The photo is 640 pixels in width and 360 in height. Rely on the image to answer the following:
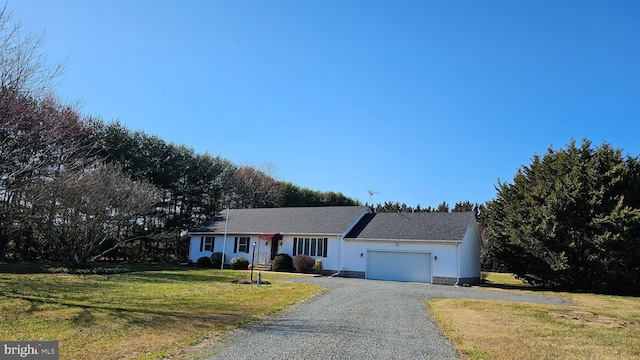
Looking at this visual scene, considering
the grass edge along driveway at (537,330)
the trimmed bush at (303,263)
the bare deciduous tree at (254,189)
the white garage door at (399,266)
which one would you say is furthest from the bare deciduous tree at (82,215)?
the bare deciduous tree at (254,189)

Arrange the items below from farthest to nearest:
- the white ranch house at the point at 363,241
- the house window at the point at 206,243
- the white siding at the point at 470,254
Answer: the house window at the point at 206,243 < the white ranch house at the point at 363,241 < the white siding at the point at 470,254

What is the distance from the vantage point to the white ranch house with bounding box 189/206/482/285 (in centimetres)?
2514

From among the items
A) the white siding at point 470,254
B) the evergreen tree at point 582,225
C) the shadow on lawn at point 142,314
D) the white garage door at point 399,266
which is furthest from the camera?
the white garage door at point 399,266

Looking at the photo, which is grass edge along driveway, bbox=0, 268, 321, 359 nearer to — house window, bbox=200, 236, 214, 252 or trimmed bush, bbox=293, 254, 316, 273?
trimmed bush, bbox=293, 254, 316, 273

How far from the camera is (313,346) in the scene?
7.47 m

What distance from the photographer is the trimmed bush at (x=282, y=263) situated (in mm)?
28469

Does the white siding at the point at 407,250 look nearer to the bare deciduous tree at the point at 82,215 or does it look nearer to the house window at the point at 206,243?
the house window at the point at 206,243

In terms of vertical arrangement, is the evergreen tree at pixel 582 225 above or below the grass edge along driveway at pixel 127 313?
above

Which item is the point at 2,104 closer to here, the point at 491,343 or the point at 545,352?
the point at 491,343

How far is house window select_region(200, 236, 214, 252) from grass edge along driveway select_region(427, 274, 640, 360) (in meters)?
22.6

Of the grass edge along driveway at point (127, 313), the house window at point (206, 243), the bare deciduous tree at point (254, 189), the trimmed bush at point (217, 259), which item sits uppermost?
the bare deciduous tree at point (254, 189)

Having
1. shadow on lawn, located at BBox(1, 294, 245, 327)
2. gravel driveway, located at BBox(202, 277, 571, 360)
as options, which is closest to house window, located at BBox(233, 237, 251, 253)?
gravel driveway, located at BBox(202, 277, 571, 360)

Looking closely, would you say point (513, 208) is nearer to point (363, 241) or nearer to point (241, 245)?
point (363, 241)

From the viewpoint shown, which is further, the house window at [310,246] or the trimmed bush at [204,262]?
the trimmed bush at [204,262]
